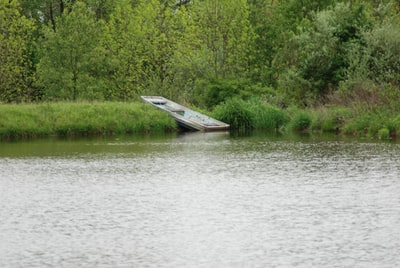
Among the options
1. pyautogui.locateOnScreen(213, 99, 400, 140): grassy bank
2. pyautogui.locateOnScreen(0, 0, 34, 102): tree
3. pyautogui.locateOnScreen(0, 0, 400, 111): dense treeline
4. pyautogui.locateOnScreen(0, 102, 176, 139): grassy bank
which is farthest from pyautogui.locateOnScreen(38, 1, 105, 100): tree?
pyautogui.locateOnScreen(213, 99, 400, 140): grassy bank

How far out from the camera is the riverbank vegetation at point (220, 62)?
44.0 meters

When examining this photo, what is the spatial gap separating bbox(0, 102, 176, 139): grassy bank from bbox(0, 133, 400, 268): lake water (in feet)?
40.6

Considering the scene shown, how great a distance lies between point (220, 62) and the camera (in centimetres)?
5497

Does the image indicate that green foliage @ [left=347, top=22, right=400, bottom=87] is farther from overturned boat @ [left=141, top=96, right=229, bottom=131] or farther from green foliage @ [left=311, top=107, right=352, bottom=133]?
overturned boat @ [left=141, top=96, right=229, bottom=131]

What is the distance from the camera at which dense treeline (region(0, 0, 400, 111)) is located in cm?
4697

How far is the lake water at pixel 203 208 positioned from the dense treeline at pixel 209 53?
16.7 meters

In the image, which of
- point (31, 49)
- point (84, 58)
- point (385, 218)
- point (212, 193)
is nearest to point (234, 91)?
point (84, 58)

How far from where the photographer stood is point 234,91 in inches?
1992

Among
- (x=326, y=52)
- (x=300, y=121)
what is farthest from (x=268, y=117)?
(x=326, y=52)

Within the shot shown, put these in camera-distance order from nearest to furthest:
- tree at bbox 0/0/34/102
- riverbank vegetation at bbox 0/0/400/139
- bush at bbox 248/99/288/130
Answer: riverbank vegetation at bbox 0/0/400/139
bush at bbox 248/99/288/130
tree at bbox 0/0/34/102

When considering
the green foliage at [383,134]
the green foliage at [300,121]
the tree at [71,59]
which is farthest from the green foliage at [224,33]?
the green foliage at [383,134]

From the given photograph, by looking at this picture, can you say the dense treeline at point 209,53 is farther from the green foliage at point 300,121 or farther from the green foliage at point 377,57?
the green foliage at point 300,121

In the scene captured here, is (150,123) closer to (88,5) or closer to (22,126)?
(22,126)

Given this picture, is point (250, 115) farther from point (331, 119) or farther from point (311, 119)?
point (331, 119)
